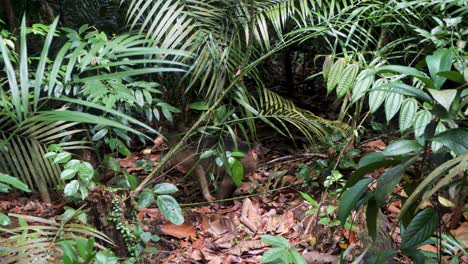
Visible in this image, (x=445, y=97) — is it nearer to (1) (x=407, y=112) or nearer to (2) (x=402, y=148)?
(2) (x=402, y=148)

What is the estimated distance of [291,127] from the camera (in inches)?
127

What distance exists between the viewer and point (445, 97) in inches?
33.4

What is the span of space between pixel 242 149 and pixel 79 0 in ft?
4.43

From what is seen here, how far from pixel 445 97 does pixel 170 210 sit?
3.82ft

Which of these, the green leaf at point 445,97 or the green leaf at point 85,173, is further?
the green leaf at point 85,173

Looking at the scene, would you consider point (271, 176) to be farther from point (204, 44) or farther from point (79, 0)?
point (79, 0)

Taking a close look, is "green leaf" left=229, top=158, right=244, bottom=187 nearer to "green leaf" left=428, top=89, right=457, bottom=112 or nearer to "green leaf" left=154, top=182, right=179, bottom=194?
"green leaf" left=154, top=182, right=179, bottom=194

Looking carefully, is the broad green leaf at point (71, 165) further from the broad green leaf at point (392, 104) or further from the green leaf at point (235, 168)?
the broad green leaf at point (392, 104)

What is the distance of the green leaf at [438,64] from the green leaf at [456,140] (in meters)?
0.09

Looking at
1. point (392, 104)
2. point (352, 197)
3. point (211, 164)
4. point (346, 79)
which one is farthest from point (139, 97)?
point (352, 197)

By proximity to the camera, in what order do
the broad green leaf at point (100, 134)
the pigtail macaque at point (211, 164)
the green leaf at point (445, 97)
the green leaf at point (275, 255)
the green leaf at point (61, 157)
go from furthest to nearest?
the pigtail macaque at point (211, 164), the broad green leaf at point (100, 134), the green leaf at point (61, 157), the green leaf at point (275, 255), the green leaf at point (445, 97)

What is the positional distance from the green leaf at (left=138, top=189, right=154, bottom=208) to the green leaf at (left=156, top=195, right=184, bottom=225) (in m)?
0.03

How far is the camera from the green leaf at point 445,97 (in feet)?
2.74

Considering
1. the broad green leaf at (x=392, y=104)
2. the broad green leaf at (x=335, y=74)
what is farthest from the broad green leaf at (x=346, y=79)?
the broad green leaf at (x=392, y=104)
